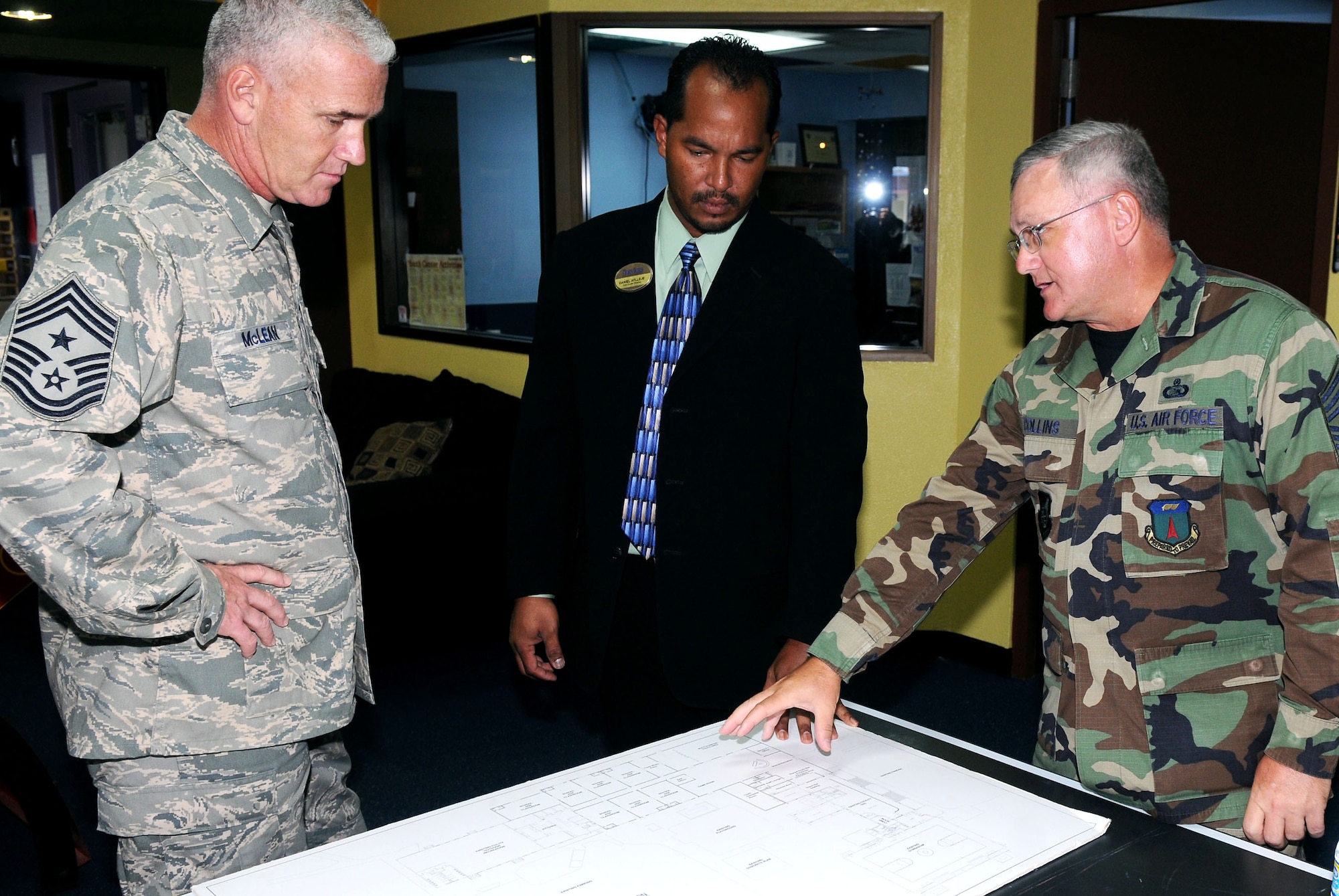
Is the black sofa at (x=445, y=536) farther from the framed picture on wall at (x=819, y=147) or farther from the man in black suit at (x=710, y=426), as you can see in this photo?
the man in black suit at (x=710, y=426)

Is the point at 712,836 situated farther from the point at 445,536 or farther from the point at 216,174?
the point at 445,536

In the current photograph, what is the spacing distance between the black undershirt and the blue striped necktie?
702mm

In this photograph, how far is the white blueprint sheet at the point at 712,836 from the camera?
1.16 meters

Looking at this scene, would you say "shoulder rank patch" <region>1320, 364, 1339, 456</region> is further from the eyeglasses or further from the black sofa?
the black sofa

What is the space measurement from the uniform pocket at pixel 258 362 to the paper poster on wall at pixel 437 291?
3.36 metres

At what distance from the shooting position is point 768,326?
200cm

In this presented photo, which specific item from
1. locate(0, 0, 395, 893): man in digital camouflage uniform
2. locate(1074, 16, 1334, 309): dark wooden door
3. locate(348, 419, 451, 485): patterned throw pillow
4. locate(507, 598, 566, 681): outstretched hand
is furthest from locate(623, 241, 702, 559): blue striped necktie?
locate(348, 419, 451, 485): patterned throw pillow

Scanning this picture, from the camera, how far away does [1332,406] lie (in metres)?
1.39

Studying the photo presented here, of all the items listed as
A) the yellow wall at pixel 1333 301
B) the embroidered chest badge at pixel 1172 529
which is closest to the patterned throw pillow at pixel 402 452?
the yellow wall at pixel 1333 301

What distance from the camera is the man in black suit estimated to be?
198cm

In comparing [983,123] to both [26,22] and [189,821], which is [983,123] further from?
[26,22]

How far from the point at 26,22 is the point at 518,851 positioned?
249 inches

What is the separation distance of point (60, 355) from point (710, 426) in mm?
1032

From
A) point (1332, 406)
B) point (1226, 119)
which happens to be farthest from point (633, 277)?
point (1226, 119)
